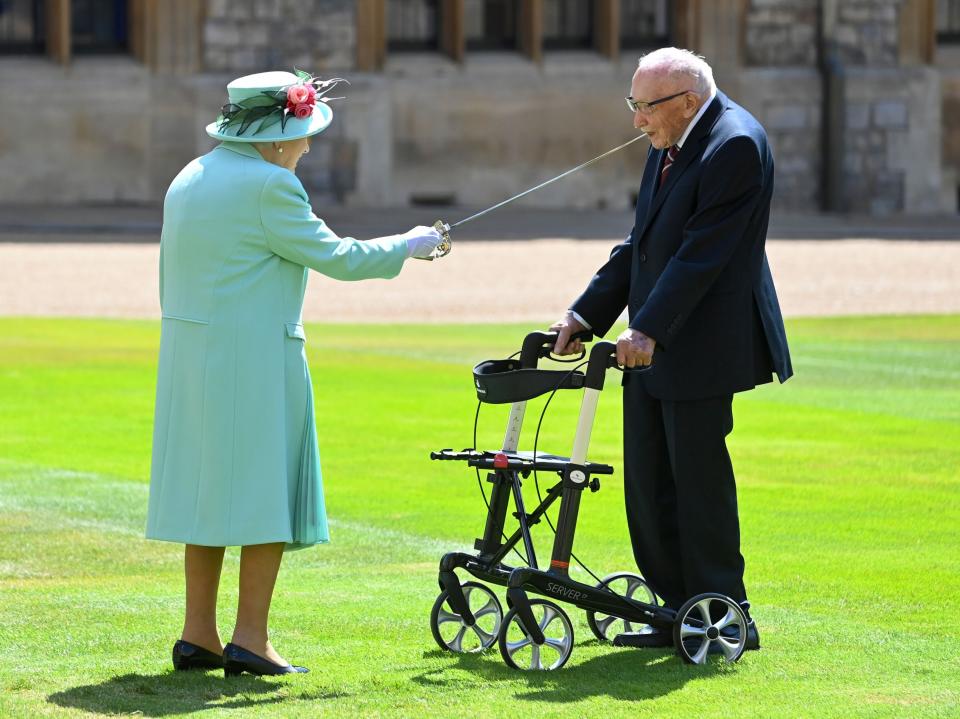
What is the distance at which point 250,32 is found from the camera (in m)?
29.3

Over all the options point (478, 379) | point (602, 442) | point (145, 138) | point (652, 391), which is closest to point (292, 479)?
point (478, 379)

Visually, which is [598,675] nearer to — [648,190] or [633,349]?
[633,349]

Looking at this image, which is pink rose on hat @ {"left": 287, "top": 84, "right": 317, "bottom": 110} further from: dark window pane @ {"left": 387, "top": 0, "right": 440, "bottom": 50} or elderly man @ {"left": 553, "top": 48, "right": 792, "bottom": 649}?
dark window pane @ {"left": 387, "top": 0, "right": 440, "bottom": 50}

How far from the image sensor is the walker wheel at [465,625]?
5953 mm

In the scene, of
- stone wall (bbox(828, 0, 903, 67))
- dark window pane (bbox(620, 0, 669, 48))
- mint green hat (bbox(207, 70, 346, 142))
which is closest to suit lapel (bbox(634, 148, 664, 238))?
mint green hat (bbox(207, 70, 346, 142))

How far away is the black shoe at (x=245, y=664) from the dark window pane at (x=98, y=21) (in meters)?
25.1

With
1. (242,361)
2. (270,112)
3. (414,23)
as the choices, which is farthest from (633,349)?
(414,23)

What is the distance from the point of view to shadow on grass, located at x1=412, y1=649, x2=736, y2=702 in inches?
215

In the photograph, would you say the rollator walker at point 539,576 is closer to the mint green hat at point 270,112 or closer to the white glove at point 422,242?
the white glove at point 422,242

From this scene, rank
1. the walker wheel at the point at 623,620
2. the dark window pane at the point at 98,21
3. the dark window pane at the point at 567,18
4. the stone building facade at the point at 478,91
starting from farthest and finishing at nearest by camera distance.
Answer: the dark window pane at the point at 567,18 → the dark window pane at the point at 98,21 → the stone building facade at the point at 478,91 → the walker wheel at the point at 623,620

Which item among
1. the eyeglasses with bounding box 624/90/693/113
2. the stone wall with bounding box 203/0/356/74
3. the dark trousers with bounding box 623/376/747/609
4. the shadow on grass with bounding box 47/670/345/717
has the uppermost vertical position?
the stone wall with bounding box 203/0/356/74

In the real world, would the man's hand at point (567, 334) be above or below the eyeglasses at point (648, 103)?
below

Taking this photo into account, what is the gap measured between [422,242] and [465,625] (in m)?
1.17

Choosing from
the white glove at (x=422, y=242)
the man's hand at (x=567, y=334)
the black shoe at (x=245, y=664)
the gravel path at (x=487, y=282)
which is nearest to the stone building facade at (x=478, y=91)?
the gravel path at (x=487, y=282)
